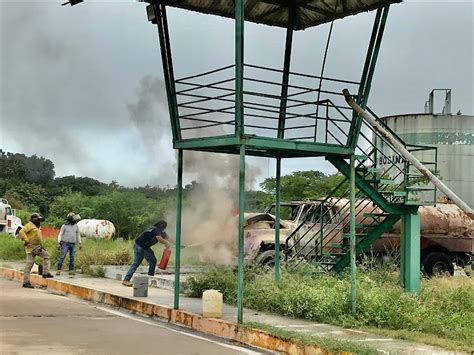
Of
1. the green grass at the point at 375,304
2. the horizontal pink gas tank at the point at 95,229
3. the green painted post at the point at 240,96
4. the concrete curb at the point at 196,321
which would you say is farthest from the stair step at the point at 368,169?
the horizontal pink gas tank at the point at 95,229

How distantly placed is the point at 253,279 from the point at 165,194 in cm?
2360

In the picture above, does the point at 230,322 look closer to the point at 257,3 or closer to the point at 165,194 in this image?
the point at 257,3

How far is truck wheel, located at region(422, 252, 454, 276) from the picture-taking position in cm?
2011

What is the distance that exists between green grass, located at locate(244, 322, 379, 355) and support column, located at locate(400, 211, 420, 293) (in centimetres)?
423

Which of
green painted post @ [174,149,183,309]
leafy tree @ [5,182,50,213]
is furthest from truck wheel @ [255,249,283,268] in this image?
leafy tree @ [5,182,50,213]

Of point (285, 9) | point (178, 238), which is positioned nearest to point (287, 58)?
point (285, 9)

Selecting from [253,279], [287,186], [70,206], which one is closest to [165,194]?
[287,186]

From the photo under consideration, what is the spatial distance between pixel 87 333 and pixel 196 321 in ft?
6.54

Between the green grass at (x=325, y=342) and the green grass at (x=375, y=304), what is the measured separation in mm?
1288

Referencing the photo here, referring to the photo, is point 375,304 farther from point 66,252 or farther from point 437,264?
point 66,252

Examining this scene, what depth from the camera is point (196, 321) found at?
11.3 metres

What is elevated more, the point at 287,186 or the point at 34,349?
the point at 287,186

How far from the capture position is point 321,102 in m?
12.6

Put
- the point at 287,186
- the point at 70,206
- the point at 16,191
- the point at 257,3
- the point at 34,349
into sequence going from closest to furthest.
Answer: the point at 34,349
the point at 257,3
the point at 287,186
the point at 70,206
the point at 16,191
